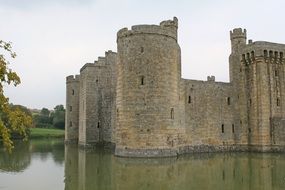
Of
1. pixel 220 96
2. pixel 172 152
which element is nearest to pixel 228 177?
pixel 172 152

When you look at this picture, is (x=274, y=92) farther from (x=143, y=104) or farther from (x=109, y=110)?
(x=109, y=110)

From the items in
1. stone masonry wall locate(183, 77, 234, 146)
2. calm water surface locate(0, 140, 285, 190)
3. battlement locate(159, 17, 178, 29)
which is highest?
battlement locate(159, 17, 178, 29)

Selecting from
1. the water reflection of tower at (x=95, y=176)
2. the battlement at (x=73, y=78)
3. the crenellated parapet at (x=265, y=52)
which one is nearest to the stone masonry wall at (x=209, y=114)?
the crenellated parapet at (x=265, y=52)

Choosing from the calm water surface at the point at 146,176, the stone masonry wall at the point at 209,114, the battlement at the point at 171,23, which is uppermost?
the battlement at the point at 171,23

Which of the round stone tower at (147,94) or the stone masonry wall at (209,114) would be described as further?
the stone masonry wall at (209,114)

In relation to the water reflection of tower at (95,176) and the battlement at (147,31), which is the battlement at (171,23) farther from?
the water reflection of tower at (95,176)

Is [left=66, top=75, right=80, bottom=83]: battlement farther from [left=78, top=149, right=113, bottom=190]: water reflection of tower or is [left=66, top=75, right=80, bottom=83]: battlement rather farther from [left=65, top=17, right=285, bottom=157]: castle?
[left=78, top=149, right=113, bottom=190]: water reflection of tower

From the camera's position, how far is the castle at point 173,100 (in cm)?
2134

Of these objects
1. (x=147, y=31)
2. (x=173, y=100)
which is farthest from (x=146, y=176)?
(x=147, y=31)

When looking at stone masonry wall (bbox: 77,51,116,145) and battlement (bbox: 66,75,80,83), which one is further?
battlement (bbox: 66,75,80,83)

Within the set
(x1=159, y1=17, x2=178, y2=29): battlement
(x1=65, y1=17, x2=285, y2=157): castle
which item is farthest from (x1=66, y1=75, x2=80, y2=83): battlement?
(x1=159, y1=17, x2=178, y2=29): battlement

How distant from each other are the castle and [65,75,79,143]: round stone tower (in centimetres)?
485

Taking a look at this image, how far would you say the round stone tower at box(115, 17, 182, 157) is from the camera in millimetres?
21047

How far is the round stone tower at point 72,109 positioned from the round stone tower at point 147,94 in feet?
56.1
